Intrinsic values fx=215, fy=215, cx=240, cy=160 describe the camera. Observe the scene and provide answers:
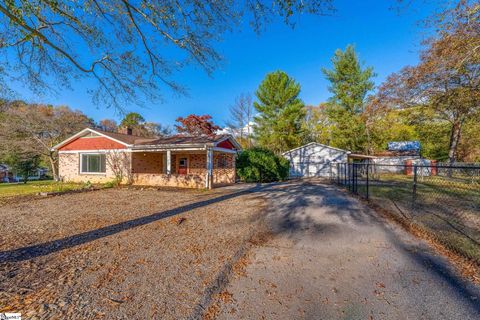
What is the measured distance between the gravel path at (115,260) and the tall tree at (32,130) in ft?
51.1

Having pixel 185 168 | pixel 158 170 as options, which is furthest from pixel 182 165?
pixel 158 170

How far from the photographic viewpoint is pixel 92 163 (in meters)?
15.4

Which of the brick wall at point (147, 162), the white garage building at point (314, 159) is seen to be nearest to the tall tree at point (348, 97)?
the white garage building at point (314, 159)

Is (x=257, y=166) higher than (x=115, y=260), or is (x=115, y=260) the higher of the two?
(x=257, y=166)

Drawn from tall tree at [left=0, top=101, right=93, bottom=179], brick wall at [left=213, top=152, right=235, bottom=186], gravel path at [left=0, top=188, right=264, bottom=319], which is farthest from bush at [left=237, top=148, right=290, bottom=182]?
tall tree at [left=0, top=101, right=93, bottom=179]

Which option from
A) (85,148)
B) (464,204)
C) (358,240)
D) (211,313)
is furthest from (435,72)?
(85,148)

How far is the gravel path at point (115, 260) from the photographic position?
7.23 feet

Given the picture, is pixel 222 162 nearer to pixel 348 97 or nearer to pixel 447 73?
pixel 447 73

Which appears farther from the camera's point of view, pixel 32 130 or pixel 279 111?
pixel 279 111

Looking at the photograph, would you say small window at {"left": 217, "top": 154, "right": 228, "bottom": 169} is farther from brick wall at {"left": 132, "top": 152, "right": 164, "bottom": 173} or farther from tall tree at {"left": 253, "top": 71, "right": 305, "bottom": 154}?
tall tree at {"left": 253, "top": 71, "right": 305, "bottom": 154}

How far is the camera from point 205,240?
4.09 m

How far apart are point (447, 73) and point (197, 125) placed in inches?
994

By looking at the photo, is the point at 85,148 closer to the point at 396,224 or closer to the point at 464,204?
the point at 396,224

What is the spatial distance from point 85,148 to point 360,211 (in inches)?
688
